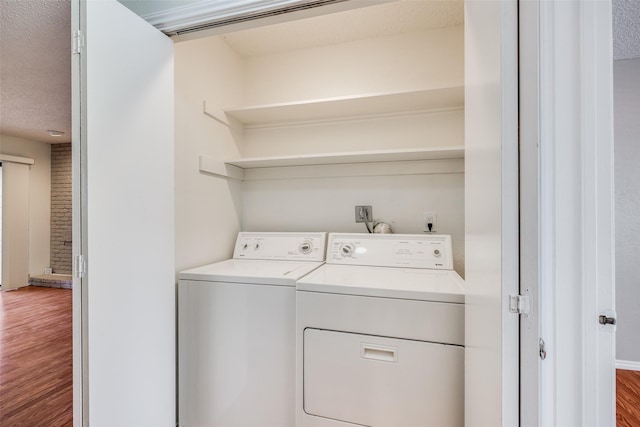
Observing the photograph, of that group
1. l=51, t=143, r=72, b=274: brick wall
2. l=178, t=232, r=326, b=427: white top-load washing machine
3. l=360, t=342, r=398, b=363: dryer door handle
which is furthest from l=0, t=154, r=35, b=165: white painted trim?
l=360, t=342, r=398, b=363: dryer door handle

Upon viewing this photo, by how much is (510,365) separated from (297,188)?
1.74m

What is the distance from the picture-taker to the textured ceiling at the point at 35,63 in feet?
5.45

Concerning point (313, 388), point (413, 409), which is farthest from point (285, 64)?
point (413, 409)

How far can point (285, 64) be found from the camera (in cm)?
227

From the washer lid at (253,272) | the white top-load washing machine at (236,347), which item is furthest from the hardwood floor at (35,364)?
the washer lid at (253,272)

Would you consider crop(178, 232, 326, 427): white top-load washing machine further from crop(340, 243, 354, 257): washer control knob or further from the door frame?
Answer: the door frame

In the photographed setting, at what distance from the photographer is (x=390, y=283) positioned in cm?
133

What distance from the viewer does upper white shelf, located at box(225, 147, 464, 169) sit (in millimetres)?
1741

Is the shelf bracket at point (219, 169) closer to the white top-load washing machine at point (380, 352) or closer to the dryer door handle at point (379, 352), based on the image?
the white top-load washing machine at point (380, 352)

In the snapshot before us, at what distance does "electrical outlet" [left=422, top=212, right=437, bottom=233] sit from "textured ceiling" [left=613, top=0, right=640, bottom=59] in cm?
121

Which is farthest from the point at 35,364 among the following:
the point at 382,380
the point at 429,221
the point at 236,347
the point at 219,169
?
the point at 429,221

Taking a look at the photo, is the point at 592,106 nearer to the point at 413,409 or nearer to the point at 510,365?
the point at 510,365

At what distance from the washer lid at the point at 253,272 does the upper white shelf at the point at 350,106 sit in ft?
3.53

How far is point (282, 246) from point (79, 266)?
1188 millimetres
